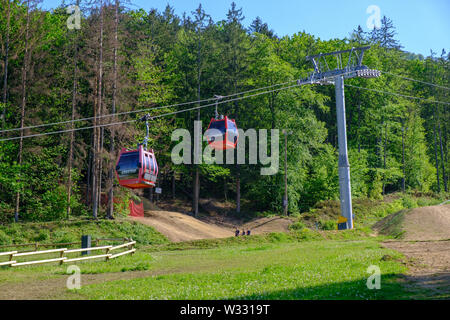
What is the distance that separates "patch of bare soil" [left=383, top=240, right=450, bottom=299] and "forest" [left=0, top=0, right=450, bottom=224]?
16.2 metres

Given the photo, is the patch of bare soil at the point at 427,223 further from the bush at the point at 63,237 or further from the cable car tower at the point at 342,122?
the bush at the point at 63,237

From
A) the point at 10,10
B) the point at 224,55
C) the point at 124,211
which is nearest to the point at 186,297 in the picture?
the point at 124,211

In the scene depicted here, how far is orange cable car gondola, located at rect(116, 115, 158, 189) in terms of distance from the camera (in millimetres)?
24156

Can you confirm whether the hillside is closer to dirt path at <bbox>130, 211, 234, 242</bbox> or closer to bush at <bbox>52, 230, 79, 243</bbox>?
dirt path at <bbox>130, 211, 234, 242</bbox>

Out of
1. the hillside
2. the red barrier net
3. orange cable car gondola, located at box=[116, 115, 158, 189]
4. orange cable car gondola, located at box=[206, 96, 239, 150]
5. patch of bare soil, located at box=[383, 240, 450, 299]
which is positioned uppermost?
orange cable car gondola, located at box=[206, 96, 239, 150]

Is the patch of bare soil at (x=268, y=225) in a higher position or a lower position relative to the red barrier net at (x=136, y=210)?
lower

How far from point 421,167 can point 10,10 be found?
58726 mm

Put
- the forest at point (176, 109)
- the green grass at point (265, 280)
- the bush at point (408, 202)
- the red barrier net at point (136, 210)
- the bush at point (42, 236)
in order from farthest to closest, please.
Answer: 1. the bush at point (408, 202)
2. the red barrier net at point (136, 210)
3. the forest at point (176, 109)
4. the bush at point (42, 236)
5. the green grass at point (265, 280)

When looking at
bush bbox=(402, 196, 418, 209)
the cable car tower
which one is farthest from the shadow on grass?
bush bbox=(402, 196, 418, 209)

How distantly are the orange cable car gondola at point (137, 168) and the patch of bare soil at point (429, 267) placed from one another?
12678mm

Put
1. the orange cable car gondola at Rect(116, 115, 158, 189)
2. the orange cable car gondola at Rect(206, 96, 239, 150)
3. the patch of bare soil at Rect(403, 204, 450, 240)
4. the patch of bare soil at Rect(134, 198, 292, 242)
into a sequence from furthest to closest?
the patch of bare soil at Rect(134, 198, 292, 242) → the patch of bare soil at Rect(403, 204, 450, 240) → the orange cable car gondola at Rect(206, 96, 239, 150) → the orange cable car gondola at Rect(116, 115, 158, 189)

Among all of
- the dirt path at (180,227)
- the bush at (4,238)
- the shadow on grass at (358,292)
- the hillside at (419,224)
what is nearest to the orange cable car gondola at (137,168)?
the shadow on grass at (358,292)

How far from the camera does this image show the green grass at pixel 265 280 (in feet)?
44.0
